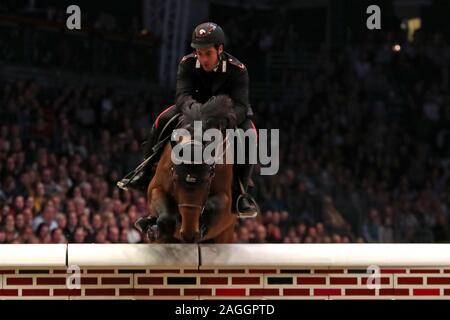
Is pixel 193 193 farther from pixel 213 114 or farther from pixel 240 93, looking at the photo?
pixel 240 93

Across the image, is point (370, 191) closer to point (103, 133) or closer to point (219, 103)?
point (103, 133)

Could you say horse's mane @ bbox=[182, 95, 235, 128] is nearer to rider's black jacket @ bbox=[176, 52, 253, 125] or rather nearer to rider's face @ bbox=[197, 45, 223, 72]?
rider's black jacket @ bbox=[176, 52, 253, 125]

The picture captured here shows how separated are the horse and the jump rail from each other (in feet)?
1.71

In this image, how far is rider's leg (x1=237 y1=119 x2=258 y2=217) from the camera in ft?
A: 25.9

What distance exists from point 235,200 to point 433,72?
11.4 m

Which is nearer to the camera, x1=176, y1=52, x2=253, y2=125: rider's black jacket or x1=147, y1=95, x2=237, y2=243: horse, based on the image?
x1=147, y1=95, x2=237, y2=243: horse

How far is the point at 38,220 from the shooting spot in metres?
12.9

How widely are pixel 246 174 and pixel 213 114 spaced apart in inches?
36.3

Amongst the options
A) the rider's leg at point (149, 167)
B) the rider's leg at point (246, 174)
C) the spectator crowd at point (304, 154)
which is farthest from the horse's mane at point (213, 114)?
the spectator crowd at point (304, 154)

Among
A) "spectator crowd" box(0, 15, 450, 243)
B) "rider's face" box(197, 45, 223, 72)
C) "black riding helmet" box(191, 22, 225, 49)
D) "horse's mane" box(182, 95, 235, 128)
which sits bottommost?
"spectator crowd" box(0, 15, 450, 243)

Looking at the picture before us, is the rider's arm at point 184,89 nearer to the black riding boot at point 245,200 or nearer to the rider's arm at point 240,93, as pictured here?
the rider's arm at point 240,93

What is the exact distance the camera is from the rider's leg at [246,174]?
25.9 feet

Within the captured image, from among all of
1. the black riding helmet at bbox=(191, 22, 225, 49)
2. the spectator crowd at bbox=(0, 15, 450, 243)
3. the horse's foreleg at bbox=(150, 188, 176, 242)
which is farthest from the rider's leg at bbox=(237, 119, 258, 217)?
the spectator crowd at bbox=(0, 15, 450, 243)

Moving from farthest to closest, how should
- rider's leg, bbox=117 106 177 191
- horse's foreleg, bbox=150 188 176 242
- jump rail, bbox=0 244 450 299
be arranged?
rider's leg, bbox=117 106 177 191 < horse's foreleg, bbox=150 188 176 242 < jump rail, bbox=0 244 450 299
